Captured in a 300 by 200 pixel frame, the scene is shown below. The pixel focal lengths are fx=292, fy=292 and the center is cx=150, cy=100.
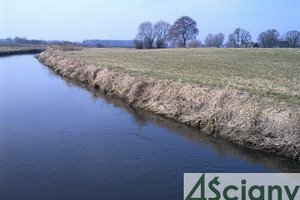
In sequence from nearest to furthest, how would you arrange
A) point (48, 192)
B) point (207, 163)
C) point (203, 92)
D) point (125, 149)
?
point (48, 192), point (207, 163), point (125, 149), point (203, 92)

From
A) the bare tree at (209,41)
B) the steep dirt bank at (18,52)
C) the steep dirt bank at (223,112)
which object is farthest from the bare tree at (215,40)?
the steep dirt bank at (223,112)

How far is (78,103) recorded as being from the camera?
55.1 ft

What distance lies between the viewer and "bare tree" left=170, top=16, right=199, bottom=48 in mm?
66062

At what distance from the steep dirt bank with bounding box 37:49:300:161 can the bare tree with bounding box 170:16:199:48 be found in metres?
49.9

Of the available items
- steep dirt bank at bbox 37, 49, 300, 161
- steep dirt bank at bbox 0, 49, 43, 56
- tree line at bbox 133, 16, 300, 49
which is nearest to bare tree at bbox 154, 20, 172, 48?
tree line at bbox 133, 16, 300, 49

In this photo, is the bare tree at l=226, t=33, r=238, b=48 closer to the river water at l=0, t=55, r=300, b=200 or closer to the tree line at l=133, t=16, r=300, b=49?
the tree line at l=133, t=16, r=300, b=49

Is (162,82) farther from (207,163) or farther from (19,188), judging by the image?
(19,188)

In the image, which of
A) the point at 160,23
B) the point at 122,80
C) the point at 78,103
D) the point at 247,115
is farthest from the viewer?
the point at 160,23

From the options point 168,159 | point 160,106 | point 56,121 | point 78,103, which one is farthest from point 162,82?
point 168,159

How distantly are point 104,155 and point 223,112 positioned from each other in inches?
203

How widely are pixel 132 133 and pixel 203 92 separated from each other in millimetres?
4393

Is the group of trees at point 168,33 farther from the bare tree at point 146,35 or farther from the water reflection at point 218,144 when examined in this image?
the water reflection at point 218,144

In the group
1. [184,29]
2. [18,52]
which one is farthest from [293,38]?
[18,52]

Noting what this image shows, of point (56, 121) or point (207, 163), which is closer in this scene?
point (207, 163)
